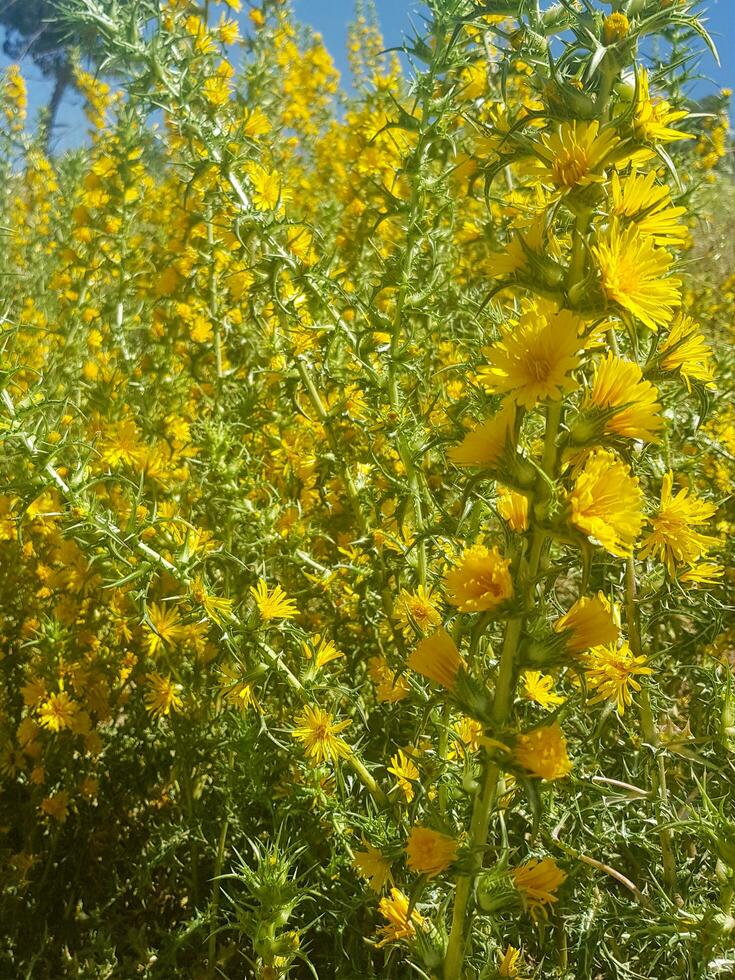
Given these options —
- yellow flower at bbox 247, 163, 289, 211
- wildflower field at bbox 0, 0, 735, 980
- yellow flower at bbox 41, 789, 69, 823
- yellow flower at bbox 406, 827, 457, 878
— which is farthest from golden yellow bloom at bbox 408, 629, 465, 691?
yellow flower at bbox 41, 789, 69, 823

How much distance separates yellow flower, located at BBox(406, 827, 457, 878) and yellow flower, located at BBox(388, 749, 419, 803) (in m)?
0.42

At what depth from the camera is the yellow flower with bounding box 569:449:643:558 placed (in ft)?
3.25

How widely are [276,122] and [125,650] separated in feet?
15.5

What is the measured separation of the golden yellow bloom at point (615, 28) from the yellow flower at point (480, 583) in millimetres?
717

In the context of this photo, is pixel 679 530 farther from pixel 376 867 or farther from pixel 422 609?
pixel 376 867

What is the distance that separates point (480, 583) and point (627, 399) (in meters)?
0.32

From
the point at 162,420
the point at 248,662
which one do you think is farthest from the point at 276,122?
the point at 248,662

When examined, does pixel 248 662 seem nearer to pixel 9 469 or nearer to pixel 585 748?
pixel 585 748

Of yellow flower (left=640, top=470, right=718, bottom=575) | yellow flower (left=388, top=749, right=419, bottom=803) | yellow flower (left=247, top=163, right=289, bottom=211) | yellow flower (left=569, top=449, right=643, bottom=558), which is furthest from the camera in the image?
yellow flower (left=247, top=163, right=289, bottom=211)

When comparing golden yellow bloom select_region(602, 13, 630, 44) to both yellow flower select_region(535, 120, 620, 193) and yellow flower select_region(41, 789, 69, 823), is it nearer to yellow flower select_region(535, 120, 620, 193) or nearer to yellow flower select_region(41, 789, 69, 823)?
yellow flower select_region(535, 120, 620, 193)

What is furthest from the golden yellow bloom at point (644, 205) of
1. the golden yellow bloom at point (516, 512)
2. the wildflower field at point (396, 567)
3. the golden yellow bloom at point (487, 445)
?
the golden yellow bloom at point (516, 512)

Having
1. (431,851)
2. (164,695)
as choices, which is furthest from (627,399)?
(164,695)

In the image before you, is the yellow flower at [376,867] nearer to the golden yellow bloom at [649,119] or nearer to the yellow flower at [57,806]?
the yellow flower at [57,806]

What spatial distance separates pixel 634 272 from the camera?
100cm
